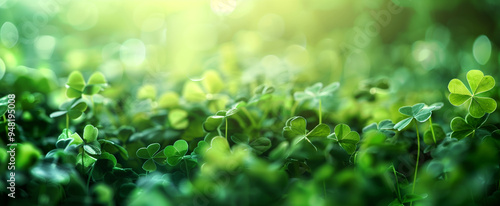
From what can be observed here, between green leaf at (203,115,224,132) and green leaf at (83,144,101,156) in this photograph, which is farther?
green leaf at (203,115,224,132)

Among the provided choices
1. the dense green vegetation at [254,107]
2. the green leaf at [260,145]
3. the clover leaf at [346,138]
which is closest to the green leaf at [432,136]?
the dense green vegetation at [254,107]

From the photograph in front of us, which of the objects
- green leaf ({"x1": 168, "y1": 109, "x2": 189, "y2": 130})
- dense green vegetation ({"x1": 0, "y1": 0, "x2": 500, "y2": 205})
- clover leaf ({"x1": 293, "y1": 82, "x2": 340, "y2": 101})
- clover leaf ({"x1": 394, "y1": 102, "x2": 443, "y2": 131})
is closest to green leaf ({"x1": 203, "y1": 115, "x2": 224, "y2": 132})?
dense green vegetation ({"x1": 0, "y1": 0, "x2": 500, "y2": 205})

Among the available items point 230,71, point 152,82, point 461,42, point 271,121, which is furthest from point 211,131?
point 461,42

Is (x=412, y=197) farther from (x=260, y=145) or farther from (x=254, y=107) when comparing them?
(x=254, y=107)

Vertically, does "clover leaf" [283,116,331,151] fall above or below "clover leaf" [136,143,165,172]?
above

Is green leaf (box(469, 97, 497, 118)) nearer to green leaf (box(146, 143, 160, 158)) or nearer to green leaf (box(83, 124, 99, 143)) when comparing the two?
green leaf (box(146, 143, 160, 158))

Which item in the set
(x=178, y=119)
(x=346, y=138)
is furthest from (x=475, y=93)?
(x=178, y=119)

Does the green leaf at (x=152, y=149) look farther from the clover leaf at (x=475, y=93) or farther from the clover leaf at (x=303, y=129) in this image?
the clover leaf at (x=475, y=93)
